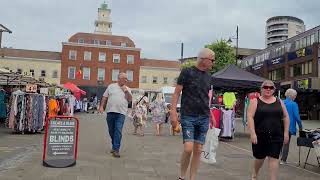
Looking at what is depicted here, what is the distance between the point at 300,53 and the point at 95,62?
125 feet

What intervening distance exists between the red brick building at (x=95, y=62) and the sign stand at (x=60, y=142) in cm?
6513

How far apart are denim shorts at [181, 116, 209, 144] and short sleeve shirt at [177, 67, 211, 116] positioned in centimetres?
7

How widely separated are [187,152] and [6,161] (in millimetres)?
3912

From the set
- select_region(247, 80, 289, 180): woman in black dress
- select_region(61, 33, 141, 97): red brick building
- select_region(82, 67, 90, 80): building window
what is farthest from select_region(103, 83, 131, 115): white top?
select_region(82, 67, 90, 80): building window

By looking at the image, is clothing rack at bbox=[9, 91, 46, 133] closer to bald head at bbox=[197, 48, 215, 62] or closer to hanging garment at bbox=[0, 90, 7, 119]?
hanging garment at bbox=[0, 90, 7, 119]

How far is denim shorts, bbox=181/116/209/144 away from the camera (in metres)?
6.23

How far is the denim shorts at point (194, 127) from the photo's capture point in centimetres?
623

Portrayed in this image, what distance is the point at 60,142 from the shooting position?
7.93 meters

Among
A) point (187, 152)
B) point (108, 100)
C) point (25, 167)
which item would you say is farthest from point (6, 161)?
point (187, 152)

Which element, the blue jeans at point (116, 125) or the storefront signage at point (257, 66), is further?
the storefront signage at point (257, 66)

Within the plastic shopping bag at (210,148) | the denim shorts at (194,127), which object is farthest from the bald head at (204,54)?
the plastic shopping bag at (210,148)

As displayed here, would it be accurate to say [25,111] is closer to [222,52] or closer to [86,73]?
[222,52]

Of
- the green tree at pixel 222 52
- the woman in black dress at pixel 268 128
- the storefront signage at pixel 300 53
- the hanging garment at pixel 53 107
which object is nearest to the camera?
the woman in black dress at pixel 268 128

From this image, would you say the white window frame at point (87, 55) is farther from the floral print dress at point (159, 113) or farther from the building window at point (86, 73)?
the floral print dress at point (159, 113)
